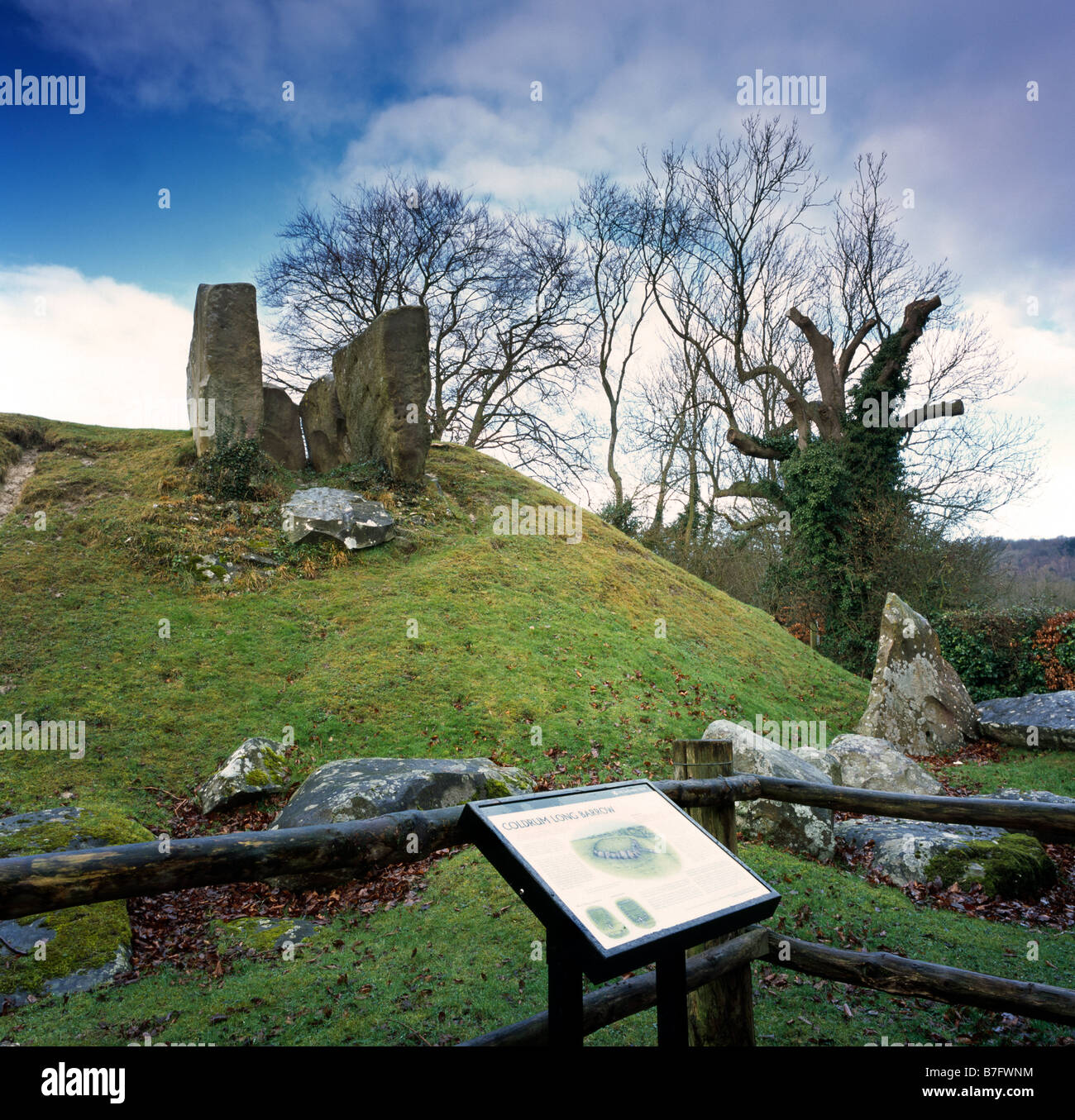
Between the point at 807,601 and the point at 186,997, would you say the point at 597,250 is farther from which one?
the point at 186,997

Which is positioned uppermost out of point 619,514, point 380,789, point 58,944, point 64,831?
point 619,514

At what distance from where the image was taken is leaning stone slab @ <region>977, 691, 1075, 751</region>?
34.8 feet

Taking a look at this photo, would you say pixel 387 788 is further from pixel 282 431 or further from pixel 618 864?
pixel 282 431

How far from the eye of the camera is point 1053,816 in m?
3.20

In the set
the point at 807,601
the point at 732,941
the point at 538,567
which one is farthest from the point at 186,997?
the point at 807,601

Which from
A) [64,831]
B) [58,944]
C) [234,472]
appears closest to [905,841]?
[58,944]

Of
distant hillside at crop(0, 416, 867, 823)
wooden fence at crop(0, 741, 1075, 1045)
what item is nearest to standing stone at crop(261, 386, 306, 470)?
distant hillside at crop(0, 416, 867, 823)

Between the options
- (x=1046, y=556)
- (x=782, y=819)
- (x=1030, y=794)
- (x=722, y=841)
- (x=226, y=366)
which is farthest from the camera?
(x=1046, y=556)

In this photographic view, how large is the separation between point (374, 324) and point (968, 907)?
1419 cm

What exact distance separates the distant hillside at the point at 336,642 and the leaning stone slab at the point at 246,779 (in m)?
0.37

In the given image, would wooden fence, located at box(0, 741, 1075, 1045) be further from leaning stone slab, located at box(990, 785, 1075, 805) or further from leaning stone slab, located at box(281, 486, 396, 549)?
leaning stone slab, located at box(281, 486, 396, 549)

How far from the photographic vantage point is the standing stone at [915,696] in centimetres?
1143

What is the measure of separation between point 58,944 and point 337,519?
32.3ft

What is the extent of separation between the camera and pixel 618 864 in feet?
7.50
